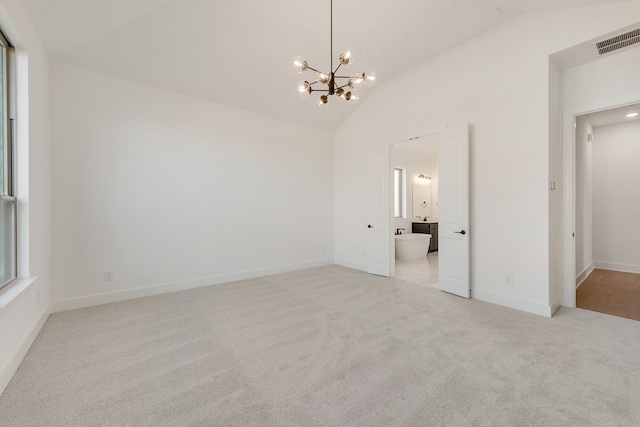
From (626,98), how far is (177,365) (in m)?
5.34

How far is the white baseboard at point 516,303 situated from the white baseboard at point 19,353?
4785 millimetres

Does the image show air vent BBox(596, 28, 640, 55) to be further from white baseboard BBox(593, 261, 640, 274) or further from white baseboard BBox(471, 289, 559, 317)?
white baseboard BBox(593, 261, 640, 274)

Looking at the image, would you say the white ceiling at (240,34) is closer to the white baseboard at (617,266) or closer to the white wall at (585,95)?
the white wall at (585,95)

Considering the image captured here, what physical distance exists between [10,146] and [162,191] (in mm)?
1646

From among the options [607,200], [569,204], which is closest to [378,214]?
[569,204]

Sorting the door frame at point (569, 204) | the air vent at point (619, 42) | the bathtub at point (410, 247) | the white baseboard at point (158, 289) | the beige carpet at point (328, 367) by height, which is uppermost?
the air vent at point (619, 42)

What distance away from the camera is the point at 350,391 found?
182cm

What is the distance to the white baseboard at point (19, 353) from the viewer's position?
6.12ft

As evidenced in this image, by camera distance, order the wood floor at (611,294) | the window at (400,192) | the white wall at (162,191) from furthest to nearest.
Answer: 1. the window at (400,192)
2. the white wall at (162,191)
3. the wood floor at (611,294)

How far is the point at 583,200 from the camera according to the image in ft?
15.3

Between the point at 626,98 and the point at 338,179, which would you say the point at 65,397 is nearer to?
the point at 338,179

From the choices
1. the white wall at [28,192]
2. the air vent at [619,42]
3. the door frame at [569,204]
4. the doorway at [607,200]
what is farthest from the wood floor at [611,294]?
the white wall at [28,192]

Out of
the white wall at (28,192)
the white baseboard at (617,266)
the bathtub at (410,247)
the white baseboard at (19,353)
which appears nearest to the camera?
the white baseboard at (19,353)

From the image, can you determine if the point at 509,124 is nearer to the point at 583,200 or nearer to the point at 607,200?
the point at 583,200
